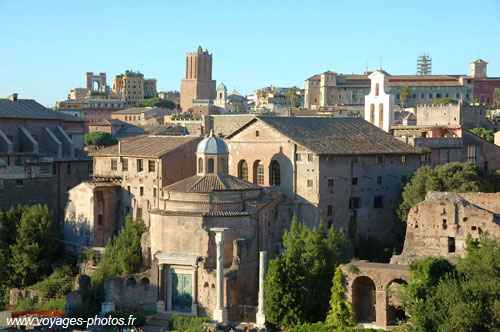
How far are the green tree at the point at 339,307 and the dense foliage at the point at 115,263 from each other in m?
10.4

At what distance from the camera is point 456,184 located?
39.8m

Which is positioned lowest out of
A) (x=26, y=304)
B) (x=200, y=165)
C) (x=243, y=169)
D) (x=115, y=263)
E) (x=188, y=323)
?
(x=26, y=304)

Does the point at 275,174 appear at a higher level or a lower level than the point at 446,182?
higher

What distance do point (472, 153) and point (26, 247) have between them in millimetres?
26778

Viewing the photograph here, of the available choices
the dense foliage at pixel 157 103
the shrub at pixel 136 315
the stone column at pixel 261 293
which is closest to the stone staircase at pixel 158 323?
the shrub at pixel 136 315

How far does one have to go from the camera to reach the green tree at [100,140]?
2879 inches

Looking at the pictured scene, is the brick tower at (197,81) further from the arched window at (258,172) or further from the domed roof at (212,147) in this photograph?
the domed roof at (212,147)

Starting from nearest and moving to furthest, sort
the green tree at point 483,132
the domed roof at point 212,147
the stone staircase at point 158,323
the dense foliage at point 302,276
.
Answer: the dense foliage at point 302,276
the stone staircase at point 158,323
the domed roof at point 212,147
the green tree at point 483,132

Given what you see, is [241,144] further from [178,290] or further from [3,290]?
[3,290]

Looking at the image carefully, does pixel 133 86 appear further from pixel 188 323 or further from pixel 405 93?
pixel 188 323

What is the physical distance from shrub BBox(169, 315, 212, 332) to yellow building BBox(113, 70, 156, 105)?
121 meters

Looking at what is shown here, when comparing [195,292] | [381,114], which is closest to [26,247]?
[195,292]

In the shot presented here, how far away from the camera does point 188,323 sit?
3366 centimetres

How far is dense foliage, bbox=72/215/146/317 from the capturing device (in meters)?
36.5
